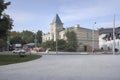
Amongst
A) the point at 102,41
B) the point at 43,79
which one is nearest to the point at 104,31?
the point at 102,41

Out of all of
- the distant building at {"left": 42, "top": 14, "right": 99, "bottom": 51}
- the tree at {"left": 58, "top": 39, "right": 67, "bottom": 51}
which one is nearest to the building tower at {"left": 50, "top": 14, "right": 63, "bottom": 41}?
the distant building at {"left": 42, "top": 14, "right": 99, "bottom": 51}

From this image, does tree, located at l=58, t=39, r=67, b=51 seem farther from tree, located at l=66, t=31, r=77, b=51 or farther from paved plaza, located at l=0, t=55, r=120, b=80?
paved plaza, located at l=0, t=55, r=120, b=80

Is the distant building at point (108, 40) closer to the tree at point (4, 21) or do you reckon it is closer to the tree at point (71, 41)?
the tree at point (71, 41)

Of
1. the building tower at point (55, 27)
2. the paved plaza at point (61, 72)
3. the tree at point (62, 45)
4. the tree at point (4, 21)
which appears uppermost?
the building tower at point (55, 27)

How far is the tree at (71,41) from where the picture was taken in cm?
9181

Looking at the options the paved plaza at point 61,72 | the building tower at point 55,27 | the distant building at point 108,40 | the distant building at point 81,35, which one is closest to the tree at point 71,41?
the distant building at point 81,35

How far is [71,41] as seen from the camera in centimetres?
9425

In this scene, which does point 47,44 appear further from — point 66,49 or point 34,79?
point 34,79

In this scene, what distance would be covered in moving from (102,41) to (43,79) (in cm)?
10671

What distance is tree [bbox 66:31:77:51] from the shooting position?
9181cm

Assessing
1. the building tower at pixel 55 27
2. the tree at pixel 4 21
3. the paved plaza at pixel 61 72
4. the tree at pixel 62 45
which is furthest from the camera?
the building tower at pixel 55 27

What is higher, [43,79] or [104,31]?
[104,31]

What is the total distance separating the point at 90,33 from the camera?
109m

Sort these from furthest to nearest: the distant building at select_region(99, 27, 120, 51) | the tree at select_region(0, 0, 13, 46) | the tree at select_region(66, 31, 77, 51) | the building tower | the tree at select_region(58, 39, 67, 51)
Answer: the building tower → the distant building at select_region(99, 27, 120, 51) → the tree at select_region(58, 39, 67, 51) → the tree at select_region(66, 31, 77, 51) → the tree at select_region(0, 0, 13, 46)
